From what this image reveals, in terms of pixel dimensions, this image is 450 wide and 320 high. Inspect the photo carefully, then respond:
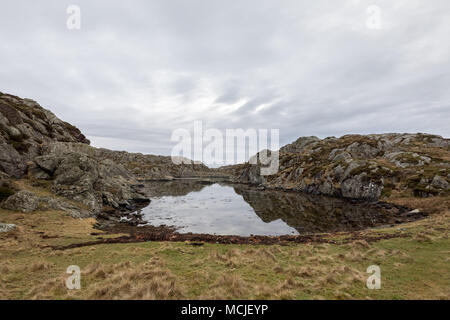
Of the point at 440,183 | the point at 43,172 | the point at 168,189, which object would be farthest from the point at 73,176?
the point at 440,183

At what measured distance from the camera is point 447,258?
14.6 m

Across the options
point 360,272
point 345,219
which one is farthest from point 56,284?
point 345,219

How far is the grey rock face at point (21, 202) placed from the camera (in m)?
28.8

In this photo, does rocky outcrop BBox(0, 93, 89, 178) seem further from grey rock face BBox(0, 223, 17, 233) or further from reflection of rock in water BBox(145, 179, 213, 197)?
reflection of rock in water BBox(145, 179, 213, 197)

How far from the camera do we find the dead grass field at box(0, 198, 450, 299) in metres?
10.1

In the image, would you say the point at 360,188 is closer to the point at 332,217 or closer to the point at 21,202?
the point at 332,217

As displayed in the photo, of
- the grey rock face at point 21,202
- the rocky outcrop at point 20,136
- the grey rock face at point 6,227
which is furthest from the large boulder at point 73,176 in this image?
the grey rock face at point 6,227

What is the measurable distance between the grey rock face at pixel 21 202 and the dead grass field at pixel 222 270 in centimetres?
1002

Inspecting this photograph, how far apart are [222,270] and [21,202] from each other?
112ft

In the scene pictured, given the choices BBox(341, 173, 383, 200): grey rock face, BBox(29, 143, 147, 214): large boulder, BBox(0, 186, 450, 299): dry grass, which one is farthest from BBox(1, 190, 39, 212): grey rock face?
BBox(341, 173, 383, 200): grey rock face

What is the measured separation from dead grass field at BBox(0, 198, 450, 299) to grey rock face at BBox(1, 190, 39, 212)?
10021 millimetres

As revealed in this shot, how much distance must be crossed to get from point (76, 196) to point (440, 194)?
8083 centimetres

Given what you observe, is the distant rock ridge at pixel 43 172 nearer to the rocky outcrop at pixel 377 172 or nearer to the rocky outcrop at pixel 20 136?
the rocky outcrop at pixel 20 136
